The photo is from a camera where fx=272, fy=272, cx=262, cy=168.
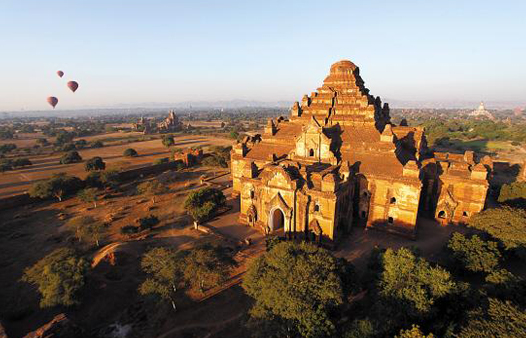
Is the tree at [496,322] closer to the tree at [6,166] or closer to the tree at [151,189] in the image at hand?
the tree at [151,189]

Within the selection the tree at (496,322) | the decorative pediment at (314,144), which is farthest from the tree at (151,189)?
the tree at (496,322)

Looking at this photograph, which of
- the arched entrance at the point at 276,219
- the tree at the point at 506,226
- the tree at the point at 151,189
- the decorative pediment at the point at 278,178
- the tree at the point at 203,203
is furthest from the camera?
the tree at the point at 151,189

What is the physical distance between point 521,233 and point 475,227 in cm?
373

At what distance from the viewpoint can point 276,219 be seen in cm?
3275

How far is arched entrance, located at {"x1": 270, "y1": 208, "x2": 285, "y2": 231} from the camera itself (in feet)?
104

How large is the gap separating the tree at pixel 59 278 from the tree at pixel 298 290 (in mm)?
13831

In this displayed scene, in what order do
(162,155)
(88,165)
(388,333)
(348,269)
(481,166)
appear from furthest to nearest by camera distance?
1. (162,155)
2. (88,165)
3. (481,166)
4. (348,269)
5. (388,333)

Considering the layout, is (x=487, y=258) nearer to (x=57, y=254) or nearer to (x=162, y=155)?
(x=57, y=254)

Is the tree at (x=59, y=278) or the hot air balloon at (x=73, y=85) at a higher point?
the hot air balloon at (x=73, y=85)

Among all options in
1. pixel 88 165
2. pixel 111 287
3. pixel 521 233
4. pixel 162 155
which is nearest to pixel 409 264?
pixel 521 233

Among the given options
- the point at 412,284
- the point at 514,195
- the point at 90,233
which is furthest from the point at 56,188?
the point at 514,195

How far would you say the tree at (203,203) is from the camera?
34.6m

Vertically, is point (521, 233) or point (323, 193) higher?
point (323, 193)

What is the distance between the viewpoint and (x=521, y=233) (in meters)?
24.5
